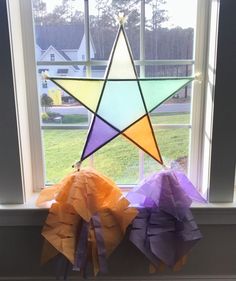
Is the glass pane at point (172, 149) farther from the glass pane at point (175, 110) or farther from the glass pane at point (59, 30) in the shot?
the glass pane at point (59, 30)

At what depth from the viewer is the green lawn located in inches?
58.6

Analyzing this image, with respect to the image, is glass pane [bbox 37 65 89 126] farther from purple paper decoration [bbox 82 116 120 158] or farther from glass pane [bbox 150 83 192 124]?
glass pane [bbox 150 83 192 124]

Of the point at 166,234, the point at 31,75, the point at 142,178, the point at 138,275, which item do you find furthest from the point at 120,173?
the point at 31,75

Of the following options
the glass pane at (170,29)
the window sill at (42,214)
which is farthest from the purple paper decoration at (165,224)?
the glass pane at (170,29)

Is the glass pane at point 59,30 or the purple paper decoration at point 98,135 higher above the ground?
the glass pane at point 59,30

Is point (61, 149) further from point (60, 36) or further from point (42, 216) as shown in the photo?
point (60, 36)

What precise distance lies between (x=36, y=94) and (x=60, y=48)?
0.22 metres

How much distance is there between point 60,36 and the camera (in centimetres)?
140

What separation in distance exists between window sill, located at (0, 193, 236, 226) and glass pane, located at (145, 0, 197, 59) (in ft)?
2.12

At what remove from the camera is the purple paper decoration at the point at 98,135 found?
1.39 metres

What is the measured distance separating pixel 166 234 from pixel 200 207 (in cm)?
19

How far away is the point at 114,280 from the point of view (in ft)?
4.92

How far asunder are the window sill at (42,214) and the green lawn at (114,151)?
0.21 metres

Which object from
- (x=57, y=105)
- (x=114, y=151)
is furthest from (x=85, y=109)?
(x=114, y=151)
